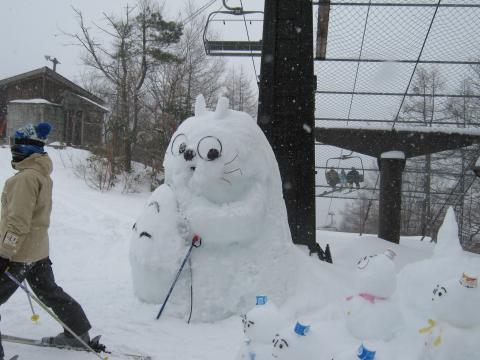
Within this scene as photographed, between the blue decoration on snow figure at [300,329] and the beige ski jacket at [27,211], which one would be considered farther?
the beige ski jacket at [27,211]

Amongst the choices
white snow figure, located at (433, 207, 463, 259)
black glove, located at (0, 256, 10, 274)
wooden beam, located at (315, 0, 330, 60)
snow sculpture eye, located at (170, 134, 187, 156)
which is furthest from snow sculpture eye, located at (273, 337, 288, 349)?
wooden beam, located at (315, 0, 330, 60)

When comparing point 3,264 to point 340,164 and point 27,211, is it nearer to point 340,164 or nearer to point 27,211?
point 27,211

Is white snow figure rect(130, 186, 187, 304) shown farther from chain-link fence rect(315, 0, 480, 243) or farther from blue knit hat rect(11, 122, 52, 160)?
chain-link fence rect(315, 0, 480, 243)

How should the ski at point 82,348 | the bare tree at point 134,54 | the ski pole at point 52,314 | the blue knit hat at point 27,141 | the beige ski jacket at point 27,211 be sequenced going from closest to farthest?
the beige ski jacket at point 27,211, the ski pole at point 52,314, the blue knit hat at point 27,141, the ski at point 82,348, the bare tree at point 134,54

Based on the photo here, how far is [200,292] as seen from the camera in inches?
176

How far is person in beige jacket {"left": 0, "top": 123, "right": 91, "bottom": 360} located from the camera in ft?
10.1

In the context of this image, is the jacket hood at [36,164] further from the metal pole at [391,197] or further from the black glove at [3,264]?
the metal pole at [391,197]

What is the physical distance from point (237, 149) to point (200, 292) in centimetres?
152

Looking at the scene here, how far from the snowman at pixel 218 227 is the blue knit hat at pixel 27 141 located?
4.97 ft

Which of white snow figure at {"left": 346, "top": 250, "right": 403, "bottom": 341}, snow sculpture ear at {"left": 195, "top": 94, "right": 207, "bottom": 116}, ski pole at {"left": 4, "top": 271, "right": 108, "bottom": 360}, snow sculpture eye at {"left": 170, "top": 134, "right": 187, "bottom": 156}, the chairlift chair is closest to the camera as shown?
white snow figure at {"left": 346, "top": 250, "right": 403, "bottom": 341}

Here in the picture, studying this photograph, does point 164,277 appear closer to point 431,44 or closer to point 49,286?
point 49,286

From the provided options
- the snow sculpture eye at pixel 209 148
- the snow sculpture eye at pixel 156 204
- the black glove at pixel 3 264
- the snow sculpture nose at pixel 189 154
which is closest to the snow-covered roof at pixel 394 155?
the snow sculpture eye at pixel 209 148

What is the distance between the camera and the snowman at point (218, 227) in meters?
4.45

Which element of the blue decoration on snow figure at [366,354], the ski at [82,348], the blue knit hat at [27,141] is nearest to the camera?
the blue decoration on snow figure at [366,354]
